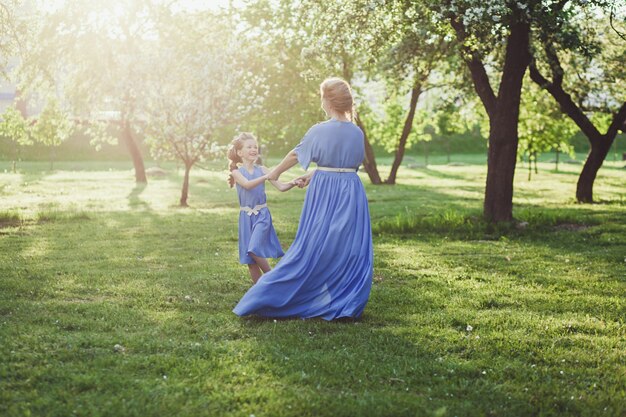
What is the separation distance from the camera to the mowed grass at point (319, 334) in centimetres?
510

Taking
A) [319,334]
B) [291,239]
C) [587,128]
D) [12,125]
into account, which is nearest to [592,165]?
[587,128]

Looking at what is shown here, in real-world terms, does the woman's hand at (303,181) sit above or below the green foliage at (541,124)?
below

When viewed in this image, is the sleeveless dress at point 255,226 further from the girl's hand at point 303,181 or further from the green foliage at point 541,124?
the green foliage at point 541,124

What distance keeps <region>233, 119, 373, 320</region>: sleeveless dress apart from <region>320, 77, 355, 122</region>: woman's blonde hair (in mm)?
164

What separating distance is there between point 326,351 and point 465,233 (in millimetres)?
9595

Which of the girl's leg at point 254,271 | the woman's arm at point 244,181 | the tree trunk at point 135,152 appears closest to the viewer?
the woman's arm at point 244,181

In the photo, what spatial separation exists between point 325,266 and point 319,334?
0.85 meters

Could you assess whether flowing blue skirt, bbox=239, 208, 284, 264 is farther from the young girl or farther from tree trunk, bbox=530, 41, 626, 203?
tree trunk, bbox=530, 41, 626, 203

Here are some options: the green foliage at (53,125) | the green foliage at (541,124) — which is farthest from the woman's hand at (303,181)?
the green foliage at (53,125)

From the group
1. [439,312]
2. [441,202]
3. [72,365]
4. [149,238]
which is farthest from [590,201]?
[72,365]

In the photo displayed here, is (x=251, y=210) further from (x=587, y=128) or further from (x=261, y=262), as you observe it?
(x=587, y=128)

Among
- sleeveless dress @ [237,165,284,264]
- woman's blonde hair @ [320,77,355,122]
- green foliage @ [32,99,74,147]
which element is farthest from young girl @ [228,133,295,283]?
green foliage @ [32,99,74,147]

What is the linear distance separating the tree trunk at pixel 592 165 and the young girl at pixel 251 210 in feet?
55.4

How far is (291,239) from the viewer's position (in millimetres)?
14688
